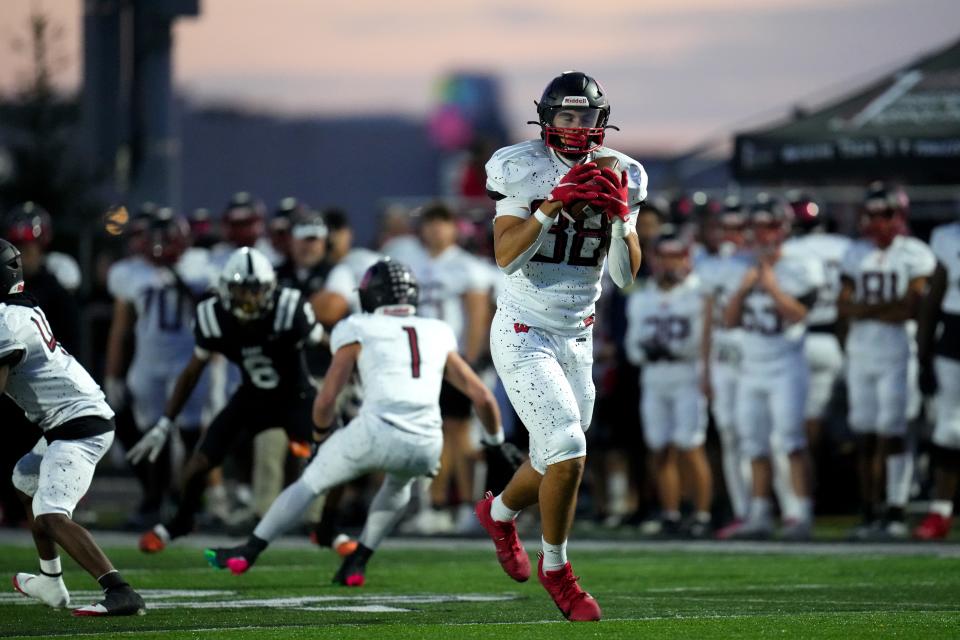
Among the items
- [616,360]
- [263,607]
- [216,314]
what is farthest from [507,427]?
[263,607]

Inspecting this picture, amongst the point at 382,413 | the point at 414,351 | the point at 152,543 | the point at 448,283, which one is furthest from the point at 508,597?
the point at 448,283

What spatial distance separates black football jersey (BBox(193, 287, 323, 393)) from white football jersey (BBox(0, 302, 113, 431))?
2691 mm

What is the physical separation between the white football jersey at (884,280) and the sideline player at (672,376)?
1132 mm

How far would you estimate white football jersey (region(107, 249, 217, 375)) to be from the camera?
13234 millimetres

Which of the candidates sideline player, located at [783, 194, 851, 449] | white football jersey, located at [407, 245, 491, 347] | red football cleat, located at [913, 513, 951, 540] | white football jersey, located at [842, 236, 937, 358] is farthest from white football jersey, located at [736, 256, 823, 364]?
white football jersey, located at [407, 245, 491, 347]

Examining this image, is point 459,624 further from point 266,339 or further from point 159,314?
point 159,314

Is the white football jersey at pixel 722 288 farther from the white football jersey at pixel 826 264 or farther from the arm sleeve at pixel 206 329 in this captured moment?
the arm sleeve at pixel 206 329

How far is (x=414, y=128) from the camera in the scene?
129ft

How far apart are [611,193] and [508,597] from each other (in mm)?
2210

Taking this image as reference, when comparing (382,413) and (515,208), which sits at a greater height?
(515,208)

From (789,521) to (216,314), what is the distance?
3.99 m

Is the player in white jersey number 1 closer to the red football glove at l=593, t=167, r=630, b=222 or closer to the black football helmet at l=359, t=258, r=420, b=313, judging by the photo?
the red football glove at l=593, t=167, r=630, b=222

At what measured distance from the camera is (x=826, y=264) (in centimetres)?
1290

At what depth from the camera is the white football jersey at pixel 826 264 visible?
12617 millimetres
